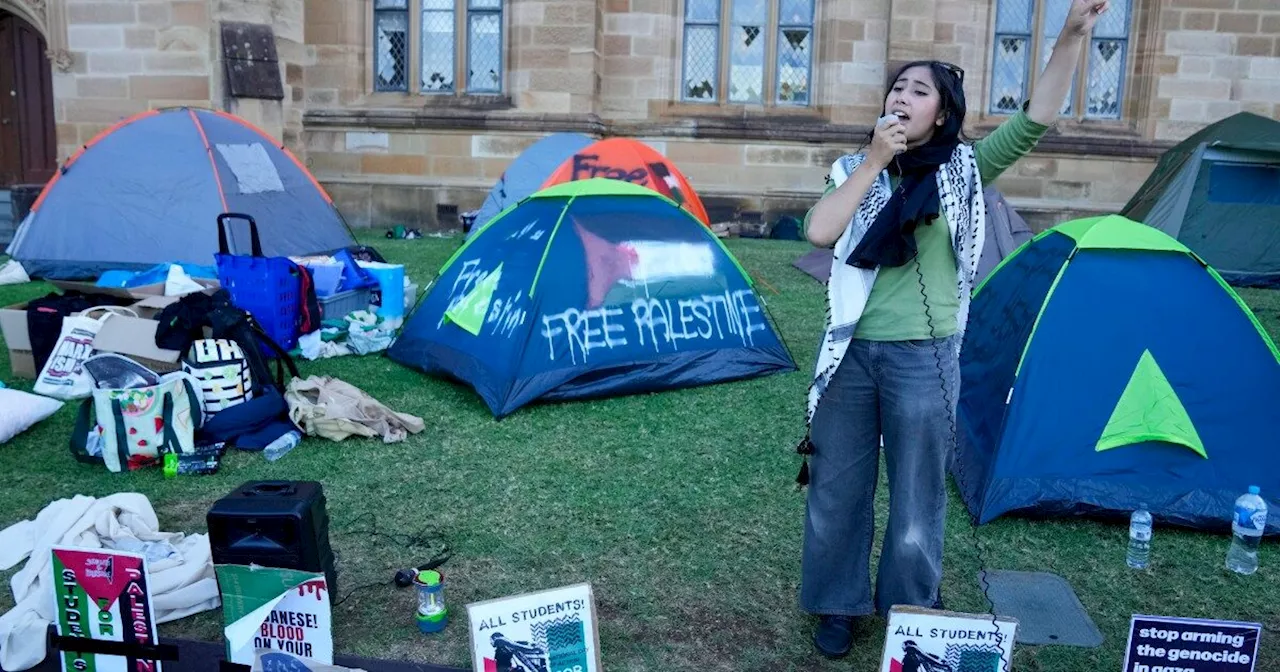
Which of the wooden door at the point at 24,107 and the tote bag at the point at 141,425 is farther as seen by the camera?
the wooden door at the point at 24,107

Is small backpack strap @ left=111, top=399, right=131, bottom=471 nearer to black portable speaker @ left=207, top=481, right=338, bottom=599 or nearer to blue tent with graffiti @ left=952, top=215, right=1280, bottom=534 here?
black portable speaker @ left=207, top=481, right=338, bottom=599

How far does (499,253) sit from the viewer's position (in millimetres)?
5629

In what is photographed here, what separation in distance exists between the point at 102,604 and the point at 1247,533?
→ 3823 mm

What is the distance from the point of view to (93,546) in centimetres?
323

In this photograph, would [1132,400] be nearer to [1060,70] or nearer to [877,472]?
[877,472]

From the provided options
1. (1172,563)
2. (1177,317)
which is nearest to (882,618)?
(1172,563)

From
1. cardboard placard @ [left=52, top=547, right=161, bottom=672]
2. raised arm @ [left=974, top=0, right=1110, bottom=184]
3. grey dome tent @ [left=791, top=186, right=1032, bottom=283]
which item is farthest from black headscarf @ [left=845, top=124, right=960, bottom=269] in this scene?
grey dome tent @ [left=791, top=186, right=1032, bottom=283]

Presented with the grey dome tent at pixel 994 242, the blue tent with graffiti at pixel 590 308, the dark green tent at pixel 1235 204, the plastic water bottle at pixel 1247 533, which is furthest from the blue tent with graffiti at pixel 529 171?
the plastic water bottle at pixel 1247 533

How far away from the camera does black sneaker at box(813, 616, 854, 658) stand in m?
2.92

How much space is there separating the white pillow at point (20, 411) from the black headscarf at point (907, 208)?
4086mm

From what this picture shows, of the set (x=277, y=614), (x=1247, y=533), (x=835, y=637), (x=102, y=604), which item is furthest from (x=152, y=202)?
(x=1247, y=533)

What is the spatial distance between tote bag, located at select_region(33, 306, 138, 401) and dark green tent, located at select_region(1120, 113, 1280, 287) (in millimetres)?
9447

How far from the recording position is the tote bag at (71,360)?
527 cm

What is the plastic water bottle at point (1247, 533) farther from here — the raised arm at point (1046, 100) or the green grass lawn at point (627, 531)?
the raised arm at point (1046, 100)
